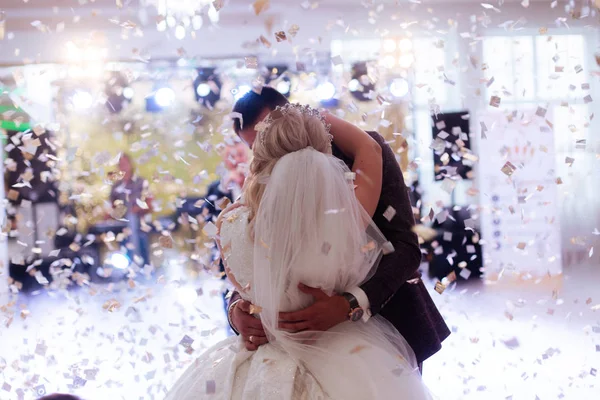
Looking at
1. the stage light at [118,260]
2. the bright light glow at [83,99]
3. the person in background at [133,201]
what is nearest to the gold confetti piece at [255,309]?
the bright light glow at [83,99]

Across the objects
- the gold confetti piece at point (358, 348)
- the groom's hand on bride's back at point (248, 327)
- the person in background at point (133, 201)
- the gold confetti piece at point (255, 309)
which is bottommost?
the person in background at point (133, 201)

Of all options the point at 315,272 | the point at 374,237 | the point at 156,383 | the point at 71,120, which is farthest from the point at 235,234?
the point at 71,120

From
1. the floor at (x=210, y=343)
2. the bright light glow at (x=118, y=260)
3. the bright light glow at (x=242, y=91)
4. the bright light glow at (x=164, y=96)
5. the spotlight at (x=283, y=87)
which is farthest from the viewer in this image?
the bright light glow at (x=164, y=96)

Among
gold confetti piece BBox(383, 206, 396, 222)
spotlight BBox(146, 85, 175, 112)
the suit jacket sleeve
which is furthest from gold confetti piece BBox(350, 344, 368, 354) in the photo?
spotlight BBox(146, 85, 175, 112)

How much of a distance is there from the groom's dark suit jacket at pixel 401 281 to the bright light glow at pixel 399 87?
6.97 meters

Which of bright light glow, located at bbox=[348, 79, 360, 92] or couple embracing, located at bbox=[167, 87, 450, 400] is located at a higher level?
bright light glow, located at bbox=[348, 79, 360, 92]

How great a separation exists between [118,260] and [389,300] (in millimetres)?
7585

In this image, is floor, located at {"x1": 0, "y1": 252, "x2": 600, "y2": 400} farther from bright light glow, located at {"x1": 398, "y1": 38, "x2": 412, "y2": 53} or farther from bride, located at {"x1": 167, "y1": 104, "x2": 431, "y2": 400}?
bright light glow, located at {"x1": 398, "y1": 38, "x2": 412, "y2": 53}

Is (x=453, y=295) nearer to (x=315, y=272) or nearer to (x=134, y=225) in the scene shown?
(x=134, y=225)

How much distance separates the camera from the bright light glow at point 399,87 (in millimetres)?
8828

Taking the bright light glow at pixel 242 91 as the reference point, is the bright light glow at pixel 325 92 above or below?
above

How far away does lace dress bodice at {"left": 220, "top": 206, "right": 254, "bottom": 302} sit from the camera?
6.15 ft

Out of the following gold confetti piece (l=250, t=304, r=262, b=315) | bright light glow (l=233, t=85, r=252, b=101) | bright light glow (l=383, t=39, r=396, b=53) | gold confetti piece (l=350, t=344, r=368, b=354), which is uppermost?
bright light glow (l=383, t=39, r=396, b=53)

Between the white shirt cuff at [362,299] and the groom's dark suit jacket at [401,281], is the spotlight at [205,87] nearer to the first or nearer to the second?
the groom's dark suit jacket at [401,281]
